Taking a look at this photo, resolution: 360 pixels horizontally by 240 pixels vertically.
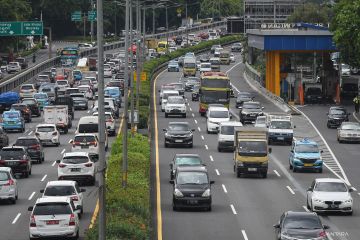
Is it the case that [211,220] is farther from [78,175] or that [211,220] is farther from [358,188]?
[358,188]

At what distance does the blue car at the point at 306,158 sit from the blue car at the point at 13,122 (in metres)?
25.8

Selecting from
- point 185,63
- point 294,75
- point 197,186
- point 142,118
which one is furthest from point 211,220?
point 185,63

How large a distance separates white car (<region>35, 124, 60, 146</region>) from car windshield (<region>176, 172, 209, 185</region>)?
2460 cm

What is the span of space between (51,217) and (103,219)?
1011 cm

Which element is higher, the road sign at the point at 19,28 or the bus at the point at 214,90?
the road sign at the point at 19,28

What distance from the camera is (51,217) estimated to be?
3491 cm

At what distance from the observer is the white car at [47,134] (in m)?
67.7

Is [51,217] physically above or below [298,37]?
below

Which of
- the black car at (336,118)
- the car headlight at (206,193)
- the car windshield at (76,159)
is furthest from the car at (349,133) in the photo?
the car headlight at (206,193)

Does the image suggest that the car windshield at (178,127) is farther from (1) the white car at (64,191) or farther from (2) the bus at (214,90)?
(1) the white car at (64,191)

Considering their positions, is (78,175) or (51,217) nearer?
(51,217)

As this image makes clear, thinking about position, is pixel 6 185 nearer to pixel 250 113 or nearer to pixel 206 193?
pixel 206 193

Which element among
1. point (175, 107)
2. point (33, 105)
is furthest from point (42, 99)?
point (175, 107)

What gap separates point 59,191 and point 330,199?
1013cm
